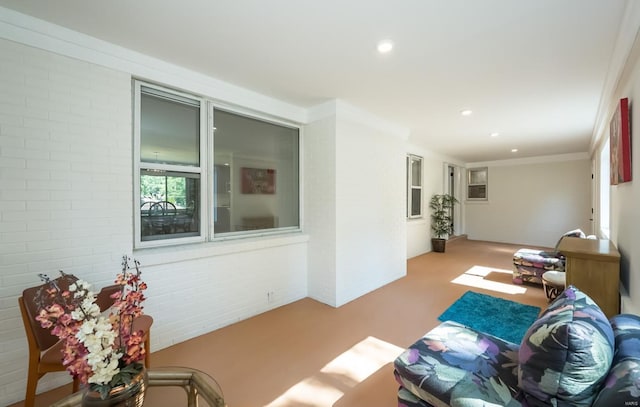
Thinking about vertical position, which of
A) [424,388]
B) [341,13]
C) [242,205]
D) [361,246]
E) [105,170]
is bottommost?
[424,388]

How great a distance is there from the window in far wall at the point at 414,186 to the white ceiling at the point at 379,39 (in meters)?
2.77

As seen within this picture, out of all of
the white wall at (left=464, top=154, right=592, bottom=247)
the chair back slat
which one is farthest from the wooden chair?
the white wall at (left=464, top=154, right=592, bottom=247)

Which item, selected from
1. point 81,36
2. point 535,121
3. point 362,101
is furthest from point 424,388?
point 535,121

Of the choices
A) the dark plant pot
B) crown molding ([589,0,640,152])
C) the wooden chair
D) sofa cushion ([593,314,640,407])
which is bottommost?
the dark plant pot

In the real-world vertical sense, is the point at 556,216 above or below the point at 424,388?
above

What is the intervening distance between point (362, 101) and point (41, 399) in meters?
3.96

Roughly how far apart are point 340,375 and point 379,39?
266cm

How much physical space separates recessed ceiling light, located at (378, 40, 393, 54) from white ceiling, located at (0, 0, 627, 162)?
63 millimetres

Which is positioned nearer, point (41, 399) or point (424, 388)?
point (424, 388)

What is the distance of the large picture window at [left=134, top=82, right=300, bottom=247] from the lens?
250cm

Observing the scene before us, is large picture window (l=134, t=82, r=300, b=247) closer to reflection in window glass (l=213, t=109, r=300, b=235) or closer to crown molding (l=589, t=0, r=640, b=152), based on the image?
reflection in window glass (l=213, t=109, r=300, b=235)

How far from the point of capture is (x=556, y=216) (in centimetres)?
717

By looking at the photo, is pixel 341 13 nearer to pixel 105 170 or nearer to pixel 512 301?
pixel 105 170

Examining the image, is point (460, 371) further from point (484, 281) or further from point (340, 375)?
point (484, 281)
